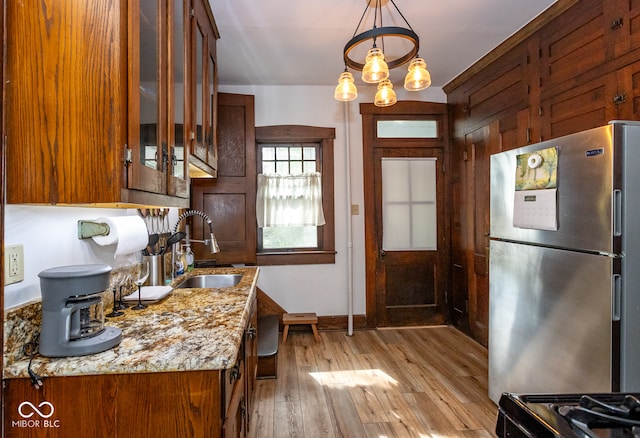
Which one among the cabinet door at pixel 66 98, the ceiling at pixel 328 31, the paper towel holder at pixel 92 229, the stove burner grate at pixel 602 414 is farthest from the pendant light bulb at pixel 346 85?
the stove burner grate at pixel 602 414

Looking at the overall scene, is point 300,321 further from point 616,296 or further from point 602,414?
point 602,414

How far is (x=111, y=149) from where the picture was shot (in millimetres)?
1012

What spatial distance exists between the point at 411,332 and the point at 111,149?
3423 mm

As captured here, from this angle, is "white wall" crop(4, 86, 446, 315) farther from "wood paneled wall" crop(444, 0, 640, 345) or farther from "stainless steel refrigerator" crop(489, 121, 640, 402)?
"stainless steel refrigerator" crop(489, 121, 640, 402)

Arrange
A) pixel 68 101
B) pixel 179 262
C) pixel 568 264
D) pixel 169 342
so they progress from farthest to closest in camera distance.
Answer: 1. pixel 179 262
2. pixel 568 264
3. pixel 169 342
4. pixel 68 101

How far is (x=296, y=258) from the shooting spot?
3.75 meters

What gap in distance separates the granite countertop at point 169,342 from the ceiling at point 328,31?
6.25 feet

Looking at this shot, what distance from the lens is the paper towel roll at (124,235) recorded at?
1.44 meters

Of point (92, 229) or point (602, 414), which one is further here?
point (92, 229)

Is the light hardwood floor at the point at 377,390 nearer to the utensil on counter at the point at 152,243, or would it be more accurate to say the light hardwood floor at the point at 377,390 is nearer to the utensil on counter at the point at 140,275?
the utensil on counter at the point at 140,275

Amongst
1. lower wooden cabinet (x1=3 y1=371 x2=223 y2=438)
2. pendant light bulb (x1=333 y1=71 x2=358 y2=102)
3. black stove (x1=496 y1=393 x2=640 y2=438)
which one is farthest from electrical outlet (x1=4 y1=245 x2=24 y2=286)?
pendant light bulb (x1=333 y1=71 x2=358 y2=102)

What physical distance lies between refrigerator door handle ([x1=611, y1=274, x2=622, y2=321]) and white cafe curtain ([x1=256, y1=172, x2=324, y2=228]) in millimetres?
2560

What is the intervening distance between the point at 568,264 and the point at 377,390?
5.01 feet

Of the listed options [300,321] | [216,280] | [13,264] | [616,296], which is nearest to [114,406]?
[13,264]
